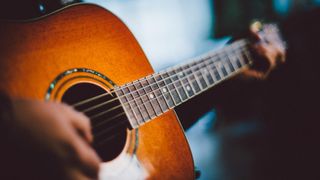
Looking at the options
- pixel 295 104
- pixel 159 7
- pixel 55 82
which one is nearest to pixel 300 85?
pixel 295 104

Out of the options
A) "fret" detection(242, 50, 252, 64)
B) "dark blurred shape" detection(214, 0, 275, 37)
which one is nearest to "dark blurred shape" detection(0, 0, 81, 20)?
"fret" detection(242, 50, 252, 64)

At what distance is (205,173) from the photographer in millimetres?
1023

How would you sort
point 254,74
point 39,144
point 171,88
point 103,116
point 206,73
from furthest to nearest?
point 254,74 < point 206,73 < point 171,88 < point 103,116 < point 39,144

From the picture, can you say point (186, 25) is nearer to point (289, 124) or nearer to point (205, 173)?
point (205, 173)

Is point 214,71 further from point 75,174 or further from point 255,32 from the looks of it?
point 75,174

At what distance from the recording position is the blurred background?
948 millimetres

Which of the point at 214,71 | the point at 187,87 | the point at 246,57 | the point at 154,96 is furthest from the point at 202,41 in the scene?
the point at 154,96

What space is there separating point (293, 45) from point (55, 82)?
1157 millimetres

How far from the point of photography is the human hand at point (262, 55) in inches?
39.3

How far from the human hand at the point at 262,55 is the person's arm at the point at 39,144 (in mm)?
789

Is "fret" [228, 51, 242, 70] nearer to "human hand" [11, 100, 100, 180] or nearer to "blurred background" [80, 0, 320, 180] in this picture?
"blurred background" [80, 0, 320, 180]

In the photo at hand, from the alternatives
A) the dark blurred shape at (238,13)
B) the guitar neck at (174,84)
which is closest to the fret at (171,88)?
the guitar neck at (174,84)

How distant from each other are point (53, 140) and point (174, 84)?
0.37 m

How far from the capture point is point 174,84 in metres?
0.70
